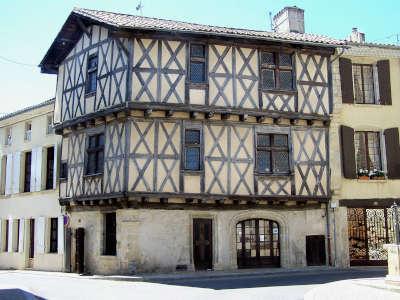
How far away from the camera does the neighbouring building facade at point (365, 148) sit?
19.0m

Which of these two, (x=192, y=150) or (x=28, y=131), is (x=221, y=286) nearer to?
(x=192, y=150)

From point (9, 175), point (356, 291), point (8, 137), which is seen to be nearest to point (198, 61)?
point (356, 291)

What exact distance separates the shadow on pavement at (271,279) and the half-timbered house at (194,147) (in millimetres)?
1714

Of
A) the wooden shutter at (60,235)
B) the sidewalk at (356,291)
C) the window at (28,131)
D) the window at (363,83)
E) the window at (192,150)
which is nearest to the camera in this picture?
the sidewalk at (356,291)

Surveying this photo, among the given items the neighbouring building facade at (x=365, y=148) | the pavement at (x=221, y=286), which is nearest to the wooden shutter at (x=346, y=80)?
the neighbouring building facade at (x=365, y=148)

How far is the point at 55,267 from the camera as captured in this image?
2044 cm

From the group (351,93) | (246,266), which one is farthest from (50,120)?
(351,93)

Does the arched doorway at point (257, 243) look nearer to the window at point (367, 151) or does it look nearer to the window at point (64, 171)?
the window at point (367, 151)

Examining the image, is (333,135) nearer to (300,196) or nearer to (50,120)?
(300,196)

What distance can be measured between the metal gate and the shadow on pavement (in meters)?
1.64

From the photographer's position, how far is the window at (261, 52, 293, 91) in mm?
18422

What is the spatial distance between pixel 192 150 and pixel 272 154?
303cm

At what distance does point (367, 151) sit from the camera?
778 inches

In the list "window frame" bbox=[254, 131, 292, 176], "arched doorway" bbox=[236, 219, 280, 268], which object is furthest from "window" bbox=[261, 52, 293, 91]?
"arched doorway" bbox=[236, 219, 280, 268]
